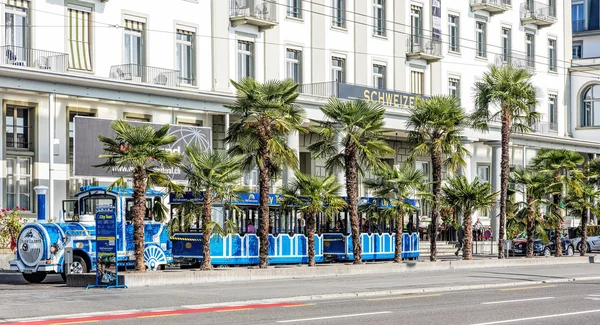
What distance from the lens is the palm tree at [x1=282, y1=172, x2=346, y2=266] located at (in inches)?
1324

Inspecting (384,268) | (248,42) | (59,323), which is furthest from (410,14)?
(59,323)

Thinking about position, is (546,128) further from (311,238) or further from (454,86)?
(311,238)

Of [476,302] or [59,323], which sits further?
[476,302]

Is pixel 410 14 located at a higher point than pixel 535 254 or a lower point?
higher

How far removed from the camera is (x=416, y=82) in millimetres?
56312

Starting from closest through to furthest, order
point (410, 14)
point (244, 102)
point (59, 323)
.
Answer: point (59, 323) < point (244, 102) < point (410, 14)

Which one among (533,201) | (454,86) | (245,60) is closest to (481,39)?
(454,86)

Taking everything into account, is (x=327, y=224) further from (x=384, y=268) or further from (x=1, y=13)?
(x=1, y=13)

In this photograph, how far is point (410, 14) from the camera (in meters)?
55.8

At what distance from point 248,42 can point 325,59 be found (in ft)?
17.8

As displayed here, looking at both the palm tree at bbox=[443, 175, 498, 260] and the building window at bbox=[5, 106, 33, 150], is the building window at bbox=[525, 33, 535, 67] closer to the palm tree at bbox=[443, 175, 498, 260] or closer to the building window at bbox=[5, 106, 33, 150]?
the palm tree at bbox=[443, 175, 498, 260]

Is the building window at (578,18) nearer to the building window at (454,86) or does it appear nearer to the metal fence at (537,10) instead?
the metal fence at (537,10)

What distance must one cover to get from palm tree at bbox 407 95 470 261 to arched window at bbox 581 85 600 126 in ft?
105

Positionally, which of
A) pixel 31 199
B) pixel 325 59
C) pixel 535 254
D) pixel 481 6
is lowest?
pixel 535 254
